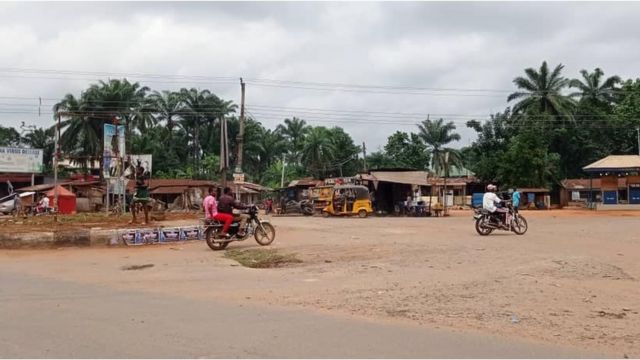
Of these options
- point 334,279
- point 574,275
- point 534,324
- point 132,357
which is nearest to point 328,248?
point 334,279

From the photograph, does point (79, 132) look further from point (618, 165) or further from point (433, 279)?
point (433, 279)

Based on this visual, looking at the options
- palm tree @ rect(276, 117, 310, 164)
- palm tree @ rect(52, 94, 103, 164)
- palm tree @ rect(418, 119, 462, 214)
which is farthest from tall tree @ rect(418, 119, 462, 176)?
palm tree @ rect(52, 94, 103, 164)

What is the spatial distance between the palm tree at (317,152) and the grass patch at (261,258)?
5838 cm

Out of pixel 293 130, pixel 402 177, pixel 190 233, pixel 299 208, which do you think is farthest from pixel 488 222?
pixel 293 130

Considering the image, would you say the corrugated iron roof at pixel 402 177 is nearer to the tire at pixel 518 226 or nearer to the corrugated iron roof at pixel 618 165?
the corrugated iron roof at pixel 618 165

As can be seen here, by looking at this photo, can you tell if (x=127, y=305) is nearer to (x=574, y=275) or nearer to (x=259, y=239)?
(x=574, y=275)

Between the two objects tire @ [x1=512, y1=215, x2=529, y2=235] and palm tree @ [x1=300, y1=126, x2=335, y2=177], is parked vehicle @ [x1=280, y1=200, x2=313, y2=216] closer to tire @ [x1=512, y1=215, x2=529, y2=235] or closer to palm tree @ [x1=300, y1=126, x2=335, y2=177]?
tire @ [x1=512, y1=215, x2=529, y2=235]

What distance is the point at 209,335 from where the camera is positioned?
6.70 meters

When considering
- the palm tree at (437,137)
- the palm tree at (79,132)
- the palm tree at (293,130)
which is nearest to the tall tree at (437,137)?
the palm tree at (437,137)

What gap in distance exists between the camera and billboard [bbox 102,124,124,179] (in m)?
25.2

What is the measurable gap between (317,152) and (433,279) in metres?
63.9

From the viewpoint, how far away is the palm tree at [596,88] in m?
66.6

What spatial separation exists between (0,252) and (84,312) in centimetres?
1042

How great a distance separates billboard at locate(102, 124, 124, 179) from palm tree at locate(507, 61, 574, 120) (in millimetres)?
49428
